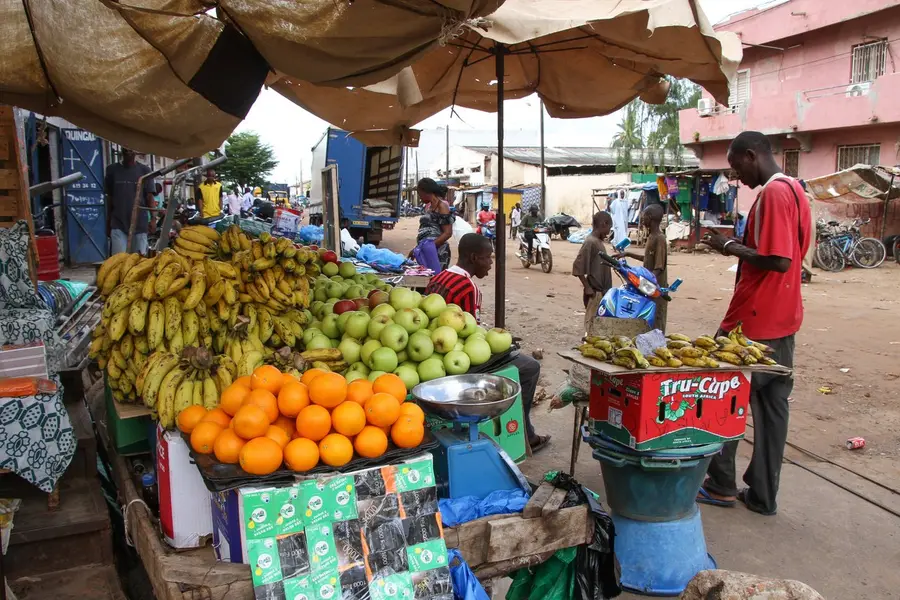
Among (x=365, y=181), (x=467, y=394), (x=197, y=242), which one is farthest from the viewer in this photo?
(x=365, y=181)

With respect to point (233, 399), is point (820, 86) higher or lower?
higher

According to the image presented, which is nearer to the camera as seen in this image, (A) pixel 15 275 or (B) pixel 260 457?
(B) pixel 260 457

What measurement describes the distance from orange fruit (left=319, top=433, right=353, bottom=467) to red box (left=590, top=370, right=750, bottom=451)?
4.94ft

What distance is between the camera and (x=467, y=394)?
3133mm

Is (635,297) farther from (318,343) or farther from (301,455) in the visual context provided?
(301,455)

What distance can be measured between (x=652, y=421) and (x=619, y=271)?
10.1ft

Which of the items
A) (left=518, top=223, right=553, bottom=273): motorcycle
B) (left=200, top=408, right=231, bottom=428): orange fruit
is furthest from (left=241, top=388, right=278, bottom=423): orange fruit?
(left=518, top=223, right=553, bottom=273): motorcycle

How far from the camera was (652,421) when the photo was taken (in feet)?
10.6

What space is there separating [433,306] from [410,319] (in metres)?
0.29

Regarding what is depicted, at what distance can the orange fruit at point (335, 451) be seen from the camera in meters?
2.40

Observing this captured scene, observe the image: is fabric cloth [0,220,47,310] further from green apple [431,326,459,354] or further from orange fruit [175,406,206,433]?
green apple [431,326,459,354]

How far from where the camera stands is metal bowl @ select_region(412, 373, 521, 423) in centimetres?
279

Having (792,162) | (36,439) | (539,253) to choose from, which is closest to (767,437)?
(36,439)

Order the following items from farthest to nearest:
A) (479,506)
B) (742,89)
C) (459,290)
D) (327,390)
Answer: (742,89)
(459,290)
(479,506)
(327,390)
